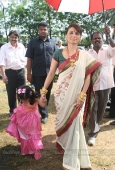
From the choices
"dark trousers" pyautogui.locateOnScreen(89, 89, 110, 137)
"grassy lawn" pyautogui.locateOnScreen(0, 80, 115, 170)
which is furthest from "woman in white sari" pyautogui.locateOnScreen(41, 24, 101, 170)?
"dark trousers" pyautogui.locateOnScreen(89, 89, 110, 137)

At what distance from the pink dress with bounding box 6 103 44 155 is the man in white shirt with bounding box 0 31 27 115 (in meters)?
1.57

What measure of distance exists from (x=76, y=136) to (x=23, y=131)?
81cm

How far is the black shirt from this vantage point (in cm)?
427

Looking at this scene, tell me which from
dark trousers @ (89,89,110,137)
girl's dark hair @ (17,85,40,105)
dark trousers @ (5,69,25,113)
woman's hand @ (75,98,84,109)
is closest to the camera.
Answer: woman's hand @ (75,98,84,109)

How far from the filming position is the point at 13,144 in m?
3.52

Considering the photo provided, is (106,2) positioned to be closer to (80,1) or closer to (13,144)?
(80,1)

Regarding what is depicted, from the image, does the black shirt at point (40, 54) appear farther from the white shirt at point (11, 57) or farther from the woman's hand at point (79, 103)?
the woman's hand at point (79, 103)

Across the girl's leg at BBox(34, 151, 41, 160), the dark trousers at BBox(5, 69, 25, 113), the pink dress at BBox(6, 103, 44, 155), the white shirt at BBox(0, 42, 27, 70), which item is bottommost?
the girl's leg at BBox(34, 151, 41, 160)

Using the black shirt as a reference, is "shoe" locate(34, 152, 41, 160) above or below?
below

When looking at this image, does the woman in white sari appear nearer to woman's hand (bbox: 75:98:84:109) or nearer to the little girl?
woman's hand (bbox: 75:98:84:109)

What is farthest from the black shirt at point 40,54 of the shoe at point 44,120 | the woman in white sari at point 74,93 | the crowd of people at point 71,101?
the woman in white sari at point 74,93

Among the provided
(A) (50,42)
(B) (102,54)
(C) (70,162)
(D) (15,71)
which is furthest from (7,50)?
(C) (70,162)

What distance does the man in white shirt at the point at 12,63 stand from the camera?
451cm

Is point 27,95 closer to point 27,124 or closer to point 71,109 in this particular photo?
point 27,124
